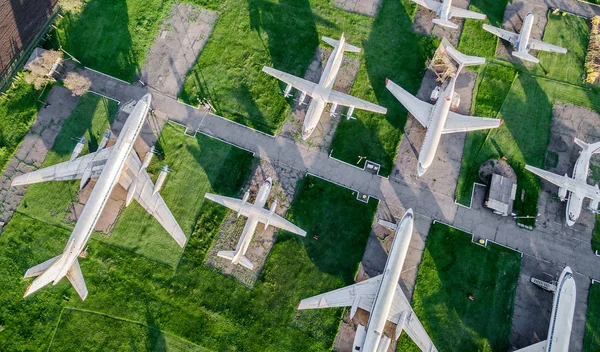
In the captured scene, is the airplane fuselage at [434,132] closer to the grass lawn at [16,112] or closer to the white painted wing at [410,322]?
the white painted wing at [410,322]

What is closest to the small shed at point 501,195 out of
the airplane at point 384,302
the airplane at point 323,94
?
the airplane at point 384,302

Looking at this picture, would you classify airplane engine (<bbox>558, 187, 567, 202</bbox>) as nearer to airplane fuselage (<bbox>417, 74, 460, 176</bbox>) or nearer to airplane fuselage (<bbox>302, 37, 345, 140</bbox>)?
airplane fuselage (<bbox>417, 74, 460, 176</bbox>)

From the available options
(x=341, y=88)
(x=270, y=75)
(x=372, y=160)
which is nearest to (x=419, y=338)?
(x=372, y=160)

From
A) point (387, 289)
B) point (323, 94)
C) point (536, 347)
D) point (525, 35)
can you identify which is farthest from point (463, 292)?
point (525, 35)

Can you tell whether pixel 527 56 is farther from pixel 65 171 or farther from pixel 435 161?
pixel 65 171

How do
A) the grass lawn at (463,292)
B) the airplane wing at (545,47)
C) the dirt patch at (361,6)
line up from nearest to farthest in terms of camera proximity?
1. the grass lawn at (463,292)
2. the airplane wing at (545,47)
3. the dirt patch at (361,6)

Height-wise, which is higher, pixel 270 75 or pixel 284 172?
pixel 270 75

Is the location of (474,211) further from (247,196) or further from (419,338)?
(247,196)
